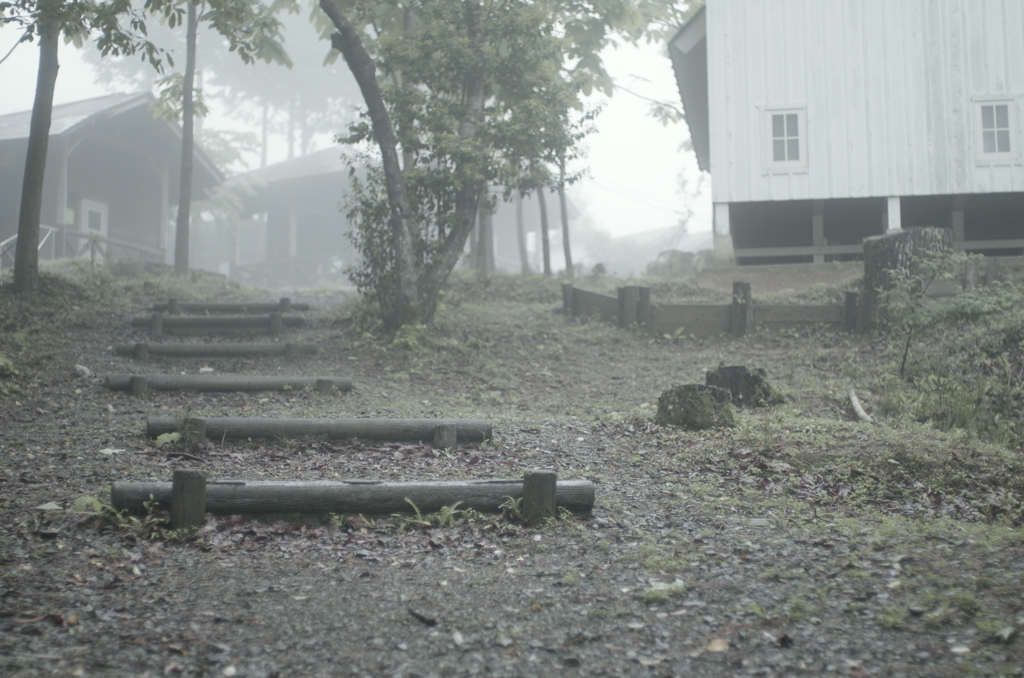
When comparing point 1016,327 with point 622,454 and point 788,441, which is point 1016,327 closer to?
point 788,441

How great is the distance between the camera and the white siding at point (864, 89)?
16938 millimetres

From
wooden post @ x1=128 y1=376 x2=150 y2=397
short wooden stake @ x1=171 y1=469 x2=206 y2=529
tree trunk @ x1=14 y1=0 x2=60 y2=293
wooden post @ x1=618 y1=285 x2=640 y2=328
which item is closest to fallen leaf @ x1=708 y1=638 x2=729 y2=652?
short wooden stake @ x1=171 y1=469 x2=206 y2=529

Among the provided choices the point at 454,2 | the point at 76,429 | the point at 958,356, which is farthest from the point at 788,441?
the point at 454,2

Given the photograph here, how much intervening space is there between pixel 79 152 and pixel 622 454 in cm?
2704

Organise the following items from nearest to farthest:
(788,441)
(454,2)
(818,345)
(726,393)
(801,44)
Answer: (788,441) → (726,393) → (818,345) → (454,2) → (801,44)

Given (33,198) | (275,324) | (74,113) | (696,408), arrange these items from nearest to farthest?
(696,408)
(275,324)
(33,198)
(74,113)

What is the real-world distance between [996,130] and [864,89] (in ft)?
9.72

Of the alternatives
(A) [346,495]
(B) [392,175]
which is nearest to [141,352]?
(B) [392,175]

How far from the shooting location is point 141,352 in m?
11.2

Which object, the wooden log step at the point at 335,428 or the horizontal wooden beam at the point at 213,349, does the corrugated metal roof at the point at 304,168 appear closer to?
the horizontal wooden beam at the point at 213,349

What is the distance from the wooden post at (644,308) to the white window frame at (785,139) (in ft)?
18.6

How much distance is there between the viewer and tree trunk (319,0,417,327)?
41.0ft

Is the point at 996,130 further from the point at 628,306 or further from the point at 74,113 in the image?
the point at 74,113

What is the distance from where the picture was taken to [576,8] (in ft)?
59.9
